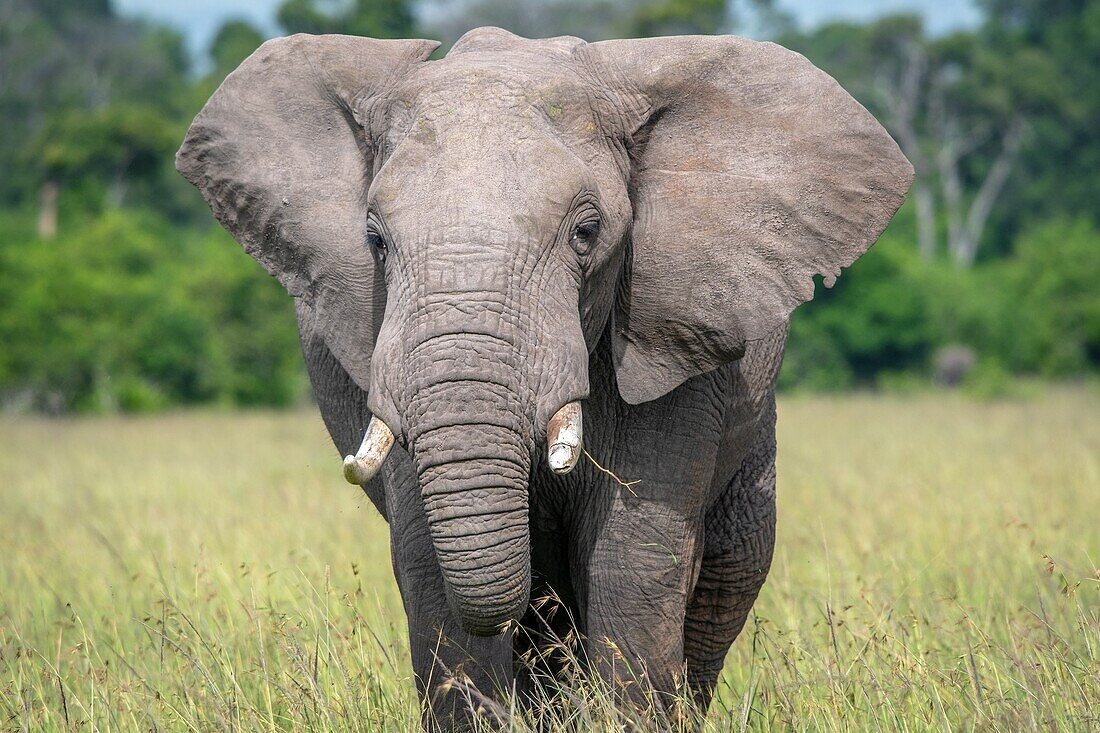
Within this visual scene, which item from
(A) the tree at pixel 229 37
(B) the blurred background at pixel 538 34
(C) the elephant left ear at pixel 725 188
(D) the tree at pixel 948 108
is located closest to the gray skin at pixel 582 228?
(C) the elephant left ear at pixel 725 188

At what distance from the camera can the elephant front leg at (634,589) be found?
3594 mm

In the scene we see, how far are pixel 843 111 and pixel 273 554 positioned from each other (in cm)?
394

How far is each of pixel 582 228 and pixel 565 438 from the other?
53 cm

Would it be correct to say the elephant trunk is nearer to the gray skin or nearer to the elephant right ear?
the gray skin

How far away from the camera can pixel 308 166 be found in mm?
3625

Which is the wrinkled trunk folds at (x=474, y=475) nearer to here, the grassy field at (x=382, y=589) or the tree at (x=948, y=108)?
the grassy field at (x=382, y=589)

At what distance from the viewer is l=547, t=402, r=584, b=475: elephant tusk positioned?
9.30 feet

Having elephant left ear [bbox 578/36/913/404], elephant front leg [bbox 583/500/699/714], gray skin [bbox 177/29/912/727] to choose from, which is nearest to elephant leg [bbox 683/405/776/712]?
gray skin [bbox 177/29/912/727]

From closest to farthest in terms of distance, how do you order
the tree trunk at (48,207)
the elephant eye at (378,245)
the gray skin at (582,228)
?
the gray skin at (582,228) → the elephant eye at (378,245) → the tree trunk at (48,207)

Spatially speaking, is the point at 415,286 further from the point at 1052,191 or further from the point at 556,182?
the point at 1052,191

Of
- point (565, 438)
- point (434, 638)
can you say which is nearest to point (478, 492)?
point (565, 438)

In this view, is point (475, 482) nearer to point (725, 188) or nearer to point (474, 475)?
point (474, 475)

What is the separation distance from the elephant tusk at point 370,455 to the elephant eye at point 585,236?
60 centimetres

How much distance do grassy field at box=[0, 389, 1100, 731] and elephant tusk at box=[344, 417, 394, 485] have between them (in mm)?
734
